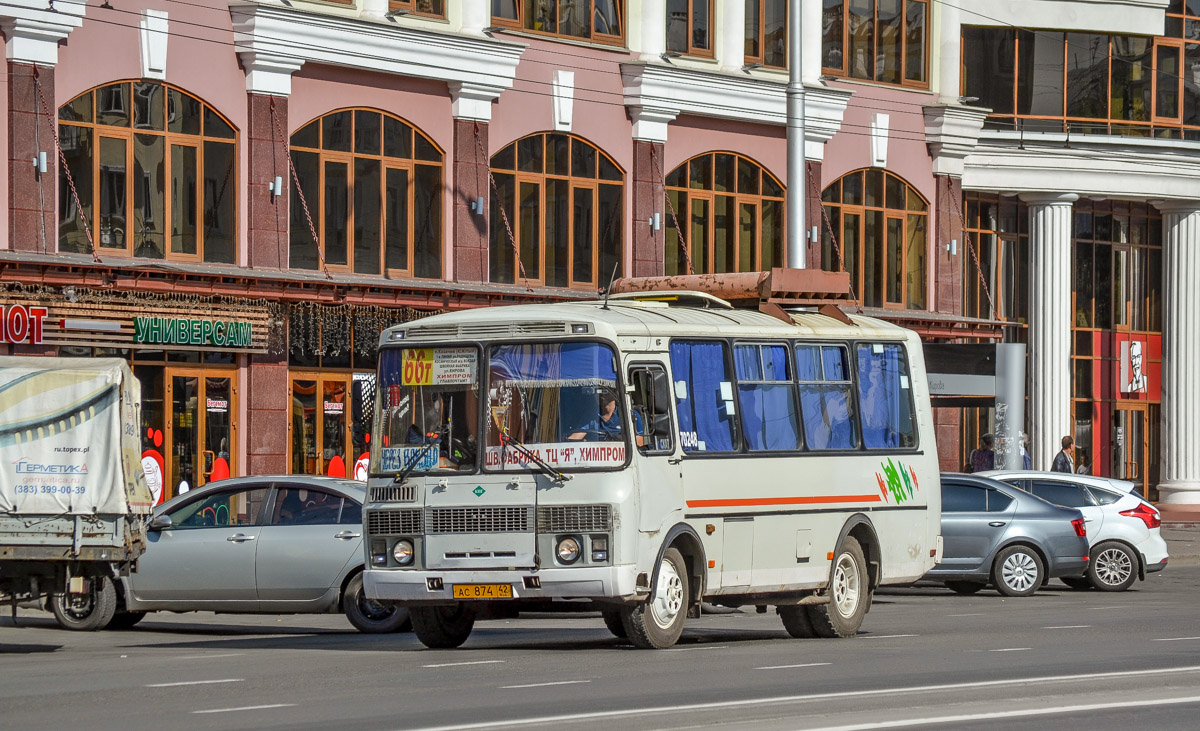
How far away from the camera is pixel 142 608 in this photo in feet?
61.6

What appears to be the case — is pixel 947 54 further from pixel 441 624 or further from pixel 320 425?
pixel 441 624

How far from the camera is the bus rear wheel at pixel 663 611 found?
15.4m

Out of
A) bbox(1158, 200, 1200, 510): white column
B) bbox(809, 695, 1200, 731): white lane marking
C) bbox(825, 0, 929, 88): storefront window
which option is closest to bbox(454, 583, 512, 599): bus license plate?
bbox(809, 695, 1200, 731): white lane marking

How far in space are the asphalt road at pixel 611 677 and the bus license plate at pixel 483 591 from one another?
0.47 meters

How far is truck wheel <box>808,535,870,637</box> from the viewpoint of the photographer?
17.4 metres

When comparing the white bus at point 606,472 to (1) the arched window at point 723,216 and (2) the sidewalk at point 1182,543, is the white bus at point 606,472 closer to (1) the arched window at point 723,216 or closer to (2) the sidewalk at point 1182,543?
(2) the sidewalk at point 1182,543

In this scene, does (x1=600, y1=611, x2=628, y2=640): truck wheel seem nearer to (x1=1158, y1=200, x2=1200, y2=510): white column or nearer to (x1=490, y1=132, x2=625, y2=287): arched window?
(x1=490, y1=132, x2=625, y2=287): arched window

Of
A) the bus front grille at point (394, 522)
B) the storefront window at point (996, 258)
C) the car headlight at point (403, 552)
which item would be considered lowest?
the car headlight at point (403, 552)

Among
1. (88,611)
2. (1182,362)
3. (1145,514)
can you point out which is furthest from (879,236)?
(88,611)

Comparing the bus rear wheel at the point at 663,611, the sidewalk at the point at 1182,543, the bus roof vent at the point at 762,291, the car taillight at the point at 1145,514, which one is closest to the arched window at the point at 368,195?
the car taillight at the point at 1145,514

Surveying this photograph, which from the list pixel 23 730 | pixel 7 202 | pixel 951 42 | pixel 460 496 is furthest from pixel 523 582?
pixel 951 42

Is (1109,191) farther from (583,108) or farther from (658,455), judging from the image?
(658,455)

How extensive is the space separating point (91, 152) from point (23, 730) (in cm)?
1871

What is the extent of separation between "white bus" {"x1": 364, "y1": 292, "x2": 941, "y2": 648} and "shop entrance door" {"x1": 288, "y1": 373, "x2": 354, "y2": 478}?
Result: 13.9 metres
